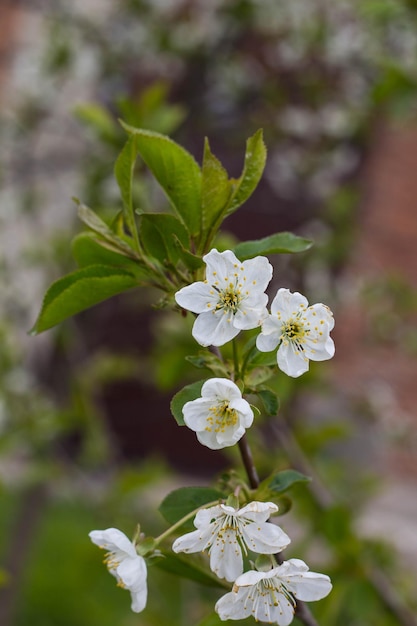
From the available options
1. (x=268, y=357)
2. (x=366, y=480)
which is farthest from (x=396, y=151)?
(x=268, y=357)

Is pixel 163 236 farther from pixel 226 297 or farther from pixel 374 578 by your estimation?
pixel 374 578

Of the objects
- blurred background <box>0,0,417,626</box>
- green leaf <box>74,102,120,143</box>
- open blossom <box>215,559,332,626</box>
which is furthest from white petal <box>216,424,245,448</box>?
green leaf <box>74,102,120,143</box>

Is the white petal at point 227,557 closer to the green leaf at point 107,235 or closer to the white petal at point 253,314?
the white petal at point 253,314

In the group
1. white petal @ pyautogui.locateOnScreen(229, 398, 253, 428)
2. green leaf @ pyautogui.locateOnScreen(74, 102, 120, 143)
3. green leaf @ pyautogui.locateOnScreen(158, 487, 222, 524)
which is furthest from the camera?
green leaf @ pyautogui.locateOnScreen(74, 102, 120, 143)

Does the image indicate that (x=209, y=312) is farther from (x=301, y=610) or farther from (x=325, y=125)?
(x=325, y=125)

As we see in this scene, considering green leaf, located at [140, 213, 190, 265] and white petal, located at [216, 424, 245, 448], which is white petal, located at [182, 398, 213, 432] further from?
green leaf, located at [140, 213, 190, 265]

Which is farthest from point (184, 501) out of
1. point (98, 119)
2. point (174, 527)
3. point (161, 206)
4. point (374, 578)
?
point (161, 206)

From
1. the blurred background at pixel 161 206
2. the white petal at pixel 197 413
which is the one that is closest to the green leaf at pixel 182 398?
the white petal at pixel 197 413
